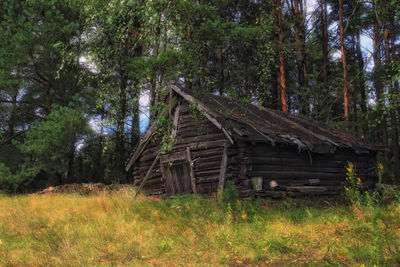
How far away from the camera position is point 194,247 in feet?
17.3

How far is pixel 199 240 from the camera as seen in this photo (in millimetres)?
5621

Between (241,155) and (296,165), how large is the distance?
8.69 ft

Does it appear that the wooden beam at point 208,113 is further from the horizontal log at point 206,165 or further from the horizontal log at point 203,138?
the horizontal log at point 206,165

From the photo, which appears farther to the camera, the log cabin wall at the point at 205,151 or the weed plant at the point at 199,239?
the log cabin wall at the point at 205,151

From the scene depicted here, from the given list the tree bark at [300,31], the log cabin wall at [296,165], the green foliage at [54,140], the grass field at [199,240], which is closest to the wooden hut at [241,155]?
the log cabin wall at [296,165]

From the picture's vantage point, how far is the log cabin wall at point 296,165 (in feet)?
37.3

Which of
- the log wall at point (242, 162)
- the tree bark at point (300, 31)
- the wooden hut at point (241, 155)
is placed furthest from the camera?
the tree bark at point (300, 31)

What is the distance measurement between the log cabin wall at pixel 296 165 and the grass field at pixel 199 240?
3303 millimetres

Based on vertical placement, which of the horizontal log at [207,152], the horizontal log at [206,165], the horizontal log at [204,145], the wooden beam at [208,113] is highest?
the wooden beam at [208,113]

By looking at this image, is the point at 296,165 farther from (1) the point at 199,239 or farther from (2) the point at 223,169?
(1) the point at 199,239

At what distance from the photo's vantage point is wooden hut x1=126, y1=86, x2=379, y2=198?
10906mm

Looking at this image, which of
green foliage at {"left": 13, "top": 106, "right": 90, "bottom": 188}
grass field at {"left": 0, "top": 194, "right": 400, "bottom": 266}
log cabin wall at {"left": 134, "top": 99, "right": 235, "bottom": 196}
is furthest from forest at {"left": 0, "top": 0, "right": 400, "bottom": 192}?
grass field at {"left": 0, "top": 194, "right": 400, "bottom": 266}

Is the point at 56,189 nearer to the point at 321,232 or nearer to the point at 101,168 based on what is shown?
the point at 101,168

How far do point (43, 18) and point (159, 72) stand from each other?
24.1ft
